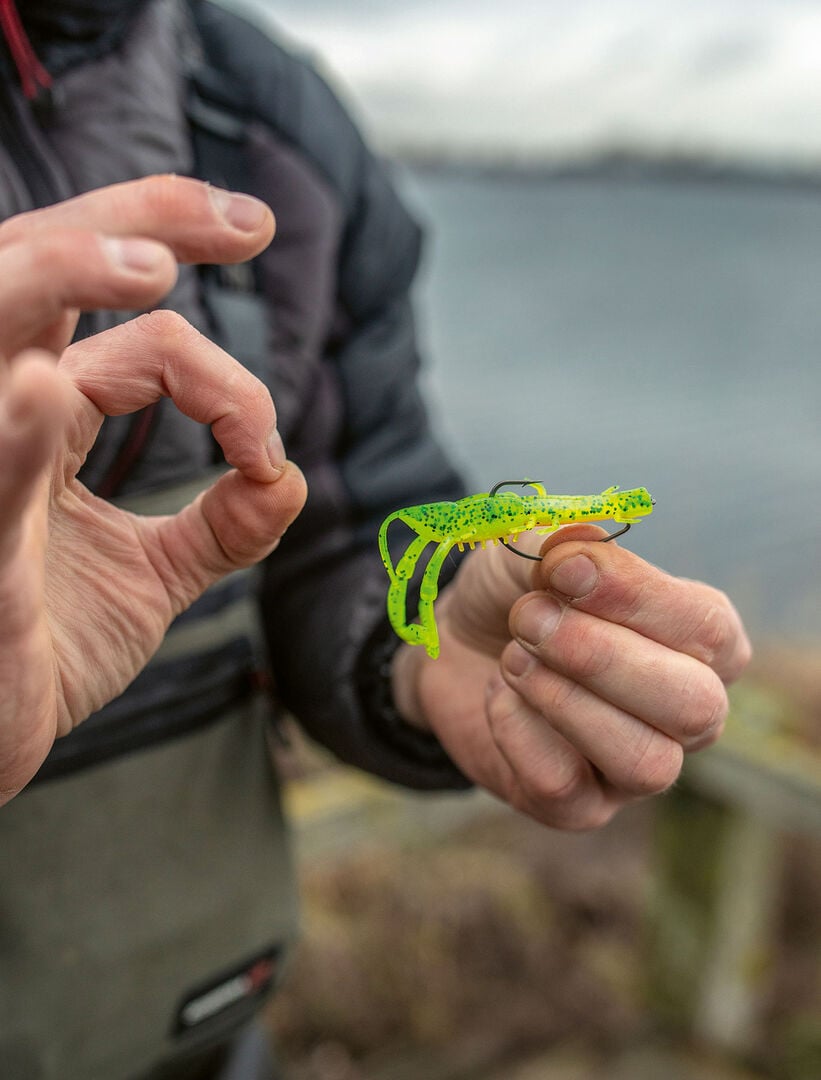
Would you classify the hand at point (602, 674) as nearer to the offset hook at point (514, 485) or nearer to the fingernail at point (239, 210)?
the offset hook at point (514, 485)

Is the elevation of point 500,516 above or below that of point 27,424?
below

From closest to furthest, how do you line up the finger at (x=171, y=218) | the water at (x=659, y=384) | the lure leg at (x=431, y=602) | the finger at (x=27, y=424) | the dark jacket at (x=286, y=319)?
the finger at (x=27, y=424)
the finger at (x=171, y=218)
the lure leg at (x=431, y=602)
the dark jacket at (x=286, y=319)
the water at (x=659, y=384)

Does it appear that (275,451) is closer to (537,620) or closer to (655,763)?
(537,620)

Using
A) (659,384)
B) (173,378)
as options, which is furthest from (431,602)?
(659,384)

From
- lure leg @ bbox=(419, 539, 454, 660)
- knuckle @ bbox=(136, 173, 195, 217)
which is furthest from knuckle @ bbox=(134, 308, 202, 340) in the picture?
lure leg @ bbox=(419, 539, 454, 660)

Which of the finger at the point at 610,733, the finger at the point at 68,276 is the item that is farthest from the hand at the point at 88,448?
the finger at the point at 610,733
